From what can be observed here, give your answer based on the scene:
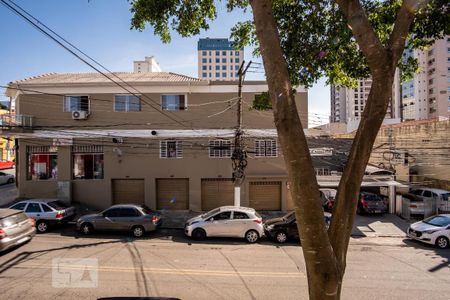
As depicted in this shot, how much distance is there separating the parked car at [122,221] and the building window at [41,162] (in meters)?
7.04

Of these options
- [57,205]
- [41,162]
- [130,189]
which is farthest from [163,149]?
[41,162]

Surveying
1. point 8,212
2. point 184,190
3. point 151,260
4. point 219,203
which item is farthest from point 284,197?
point 8,212

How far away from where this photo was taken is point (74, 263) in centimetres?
902

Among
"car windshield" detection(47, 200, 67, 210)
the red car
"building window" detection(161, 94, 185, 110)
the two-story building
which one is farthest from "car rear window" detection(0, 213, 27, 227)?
the red car

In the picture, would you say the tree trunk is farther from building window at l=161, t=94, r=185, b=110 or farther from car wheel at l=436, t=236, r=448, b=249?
building window at l=161, t=94, r=185, b=110

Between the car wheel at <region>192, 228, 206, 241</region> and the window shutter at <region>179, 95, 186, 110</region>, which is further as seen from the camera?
the window shutter at <region>179, 95, 186, 110</region>

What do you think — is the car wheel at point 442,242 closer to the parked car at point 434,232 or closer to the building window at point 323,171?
the parked car at point 434,232

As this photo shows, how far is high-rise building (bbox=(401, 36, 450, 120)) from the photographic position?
62.3m

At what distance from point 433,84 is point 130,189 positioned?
7284 cm

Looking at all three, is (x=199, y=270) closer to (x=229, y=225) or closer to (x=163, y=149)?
(x=229, y=225)

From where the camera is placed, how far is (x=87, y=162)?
17.9 meters

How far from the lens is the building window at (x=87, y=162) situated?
17.8 m

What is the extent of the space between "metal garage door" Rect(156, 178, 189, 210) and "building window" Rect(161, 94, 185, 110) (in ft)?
14.4

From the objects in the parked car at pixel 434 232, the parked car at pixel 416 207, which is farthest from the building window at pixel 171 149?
the parked car at pixel 416 207
